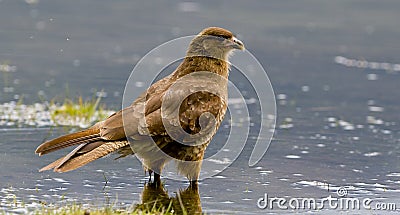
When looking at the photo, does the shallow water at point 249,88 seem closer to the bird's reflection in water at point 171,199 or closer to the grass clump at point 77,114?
the bird's reflection in water at point 171,199

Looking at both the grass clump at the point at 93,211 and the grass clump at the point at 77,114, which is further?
the grass clump at the point at 77,114

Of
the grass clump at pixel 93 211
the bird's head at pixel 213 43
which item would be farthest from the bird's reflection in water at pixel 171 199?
the bird's head at pixel 213 43

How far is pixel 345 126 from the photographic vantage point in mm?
10148

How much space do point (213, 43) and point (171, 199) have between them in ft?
4.39

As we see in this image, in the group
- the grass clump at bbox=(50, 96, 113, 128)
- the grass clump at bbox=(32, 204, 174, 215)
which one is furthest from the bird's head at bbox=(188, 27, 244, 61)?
the grass clump at bbox=(50, 96, 113, 128)

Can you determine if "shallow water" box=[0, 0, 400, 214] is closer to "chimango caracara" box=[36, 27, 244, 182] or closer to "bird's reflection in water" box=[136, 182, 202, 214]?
"bird's reflection in water" box=[136, 182, 202, 214]

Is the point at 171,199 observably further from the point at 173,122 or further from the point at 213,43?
the point at 213,43

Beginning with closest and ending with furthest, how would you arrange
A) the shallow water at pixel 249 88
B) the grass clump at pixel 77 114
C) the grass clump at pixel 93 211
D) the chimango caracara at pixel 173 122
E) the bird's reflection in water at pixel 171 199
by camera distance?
the grass clump at pixel 93 211 → the bird's reflection in water at pixel 171 199 → the chimango caracara at pixel 173 122 → the shallow water at pixel 249 88 → the grass clump at pixel 77 114

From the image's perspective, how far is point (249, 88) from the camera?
12555 mm

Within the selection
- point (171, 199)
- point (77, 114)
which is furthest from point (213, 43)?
point (77, 114)

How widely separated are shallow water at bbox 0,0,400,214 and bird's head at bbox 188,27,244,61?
3.52 ft

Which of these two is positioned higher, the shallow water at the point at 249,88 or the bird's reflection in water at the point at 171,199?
the shallow water at the point at 249,88

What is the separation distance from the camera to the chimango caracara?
6645 mm

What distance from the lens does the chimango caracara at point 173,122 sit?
21.8 feet
